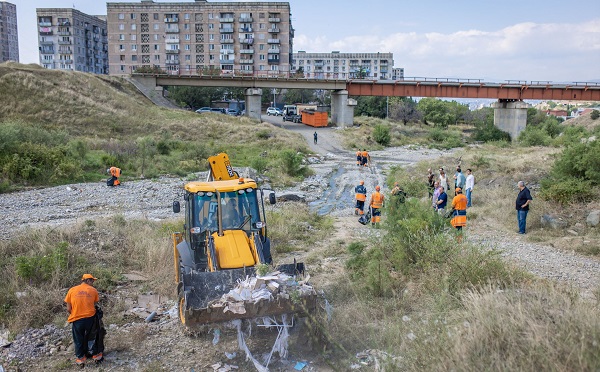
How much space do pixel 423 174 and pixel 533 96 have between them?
32.4m

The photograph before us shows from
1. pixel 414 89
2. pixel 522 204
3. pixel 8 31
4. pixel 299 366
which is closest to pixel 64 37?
pixel 8 31

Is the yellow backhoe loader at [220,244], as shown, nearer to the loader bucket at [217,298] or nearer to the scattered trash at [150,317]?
the loader bucket at [217,298]

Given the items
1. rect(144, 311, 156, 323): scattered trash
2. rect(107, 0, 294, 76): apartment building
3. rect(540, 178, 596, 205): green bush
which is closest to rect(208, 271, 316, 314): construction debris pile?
rect(144, 311, 156, 323): scattered trash

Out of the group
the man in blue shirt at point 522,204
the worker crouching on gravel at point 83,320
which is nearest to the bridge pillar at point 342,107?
the man in blue shirt at point 522,204

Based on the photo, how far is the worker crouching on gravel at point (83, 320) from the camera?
6.96 m

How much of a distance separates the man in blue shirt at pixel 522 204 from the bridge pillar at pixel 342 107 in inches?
1616

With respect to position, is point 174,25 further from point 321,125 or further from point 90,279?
point 90,279

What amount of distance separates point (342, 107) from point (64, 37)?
6719 cm

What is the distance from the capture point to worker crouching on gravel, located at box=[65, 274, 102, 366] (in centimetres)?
696

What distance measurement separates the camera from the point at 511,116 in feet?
179

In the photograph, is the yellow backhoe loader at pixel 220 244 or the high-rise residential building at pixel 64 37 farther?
the high-rise residential building at pixel 64 37

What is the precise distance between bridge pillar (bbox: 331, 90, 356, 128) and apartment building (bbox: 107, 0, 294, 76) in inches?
1181

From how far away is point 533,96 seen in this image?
5306 centimetres

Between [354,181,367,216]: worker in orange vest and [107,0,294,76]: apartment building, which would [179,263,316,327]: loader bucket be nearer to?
[354,181,367,216]: worker in orange vest
